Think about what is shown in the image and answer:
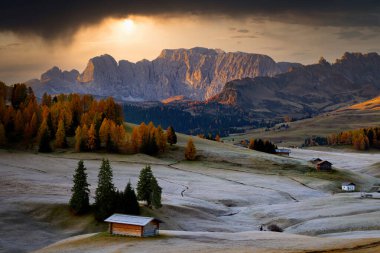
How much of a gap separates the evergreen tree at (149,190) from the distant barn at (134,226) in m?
19.1

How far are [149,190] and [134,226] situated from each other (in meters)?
24.6

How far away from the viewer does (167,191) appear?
119688mm

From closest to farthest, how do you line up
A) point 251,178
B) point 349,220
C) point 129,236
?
point 129,236
point 349,220
point 251,178

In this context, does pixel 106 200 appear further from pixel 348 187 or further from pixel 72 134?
pixel 72 134

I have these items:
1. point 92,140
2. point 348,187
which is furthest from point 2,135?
point 348,187

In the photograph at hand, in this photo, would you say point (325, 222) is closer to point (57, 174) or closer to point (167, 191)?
point (167, 191)

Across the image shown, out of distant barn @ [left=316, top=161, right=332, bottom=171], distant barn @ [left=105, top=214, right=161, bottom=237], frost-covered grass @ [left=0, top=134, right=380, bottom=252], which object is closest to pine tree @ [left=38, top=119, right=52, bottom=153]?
frost-covered grass @ [left=0, top=134, right=380, bottom=252]

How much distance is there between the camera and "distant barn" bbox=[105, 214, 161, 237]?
67.8 metres

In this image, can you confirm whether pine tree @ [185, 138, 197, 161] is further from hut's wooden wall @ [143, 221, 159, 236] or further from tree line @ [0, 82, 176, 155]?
hut's wooden wall @ [143, 221, 159, 236]

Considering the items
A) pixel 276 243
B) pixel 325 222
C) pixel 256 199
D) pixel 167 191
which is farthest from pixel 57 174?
pixel 276 243

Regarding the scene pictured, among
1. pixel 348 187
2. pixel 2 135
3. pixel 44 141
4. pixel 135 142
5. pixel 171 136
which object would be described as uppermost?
pixel 171 136

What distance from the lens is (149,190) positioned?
306ft

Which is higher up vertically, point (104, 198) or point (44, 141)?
point (44, 141)

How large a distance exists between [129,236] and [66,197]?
32.7m
